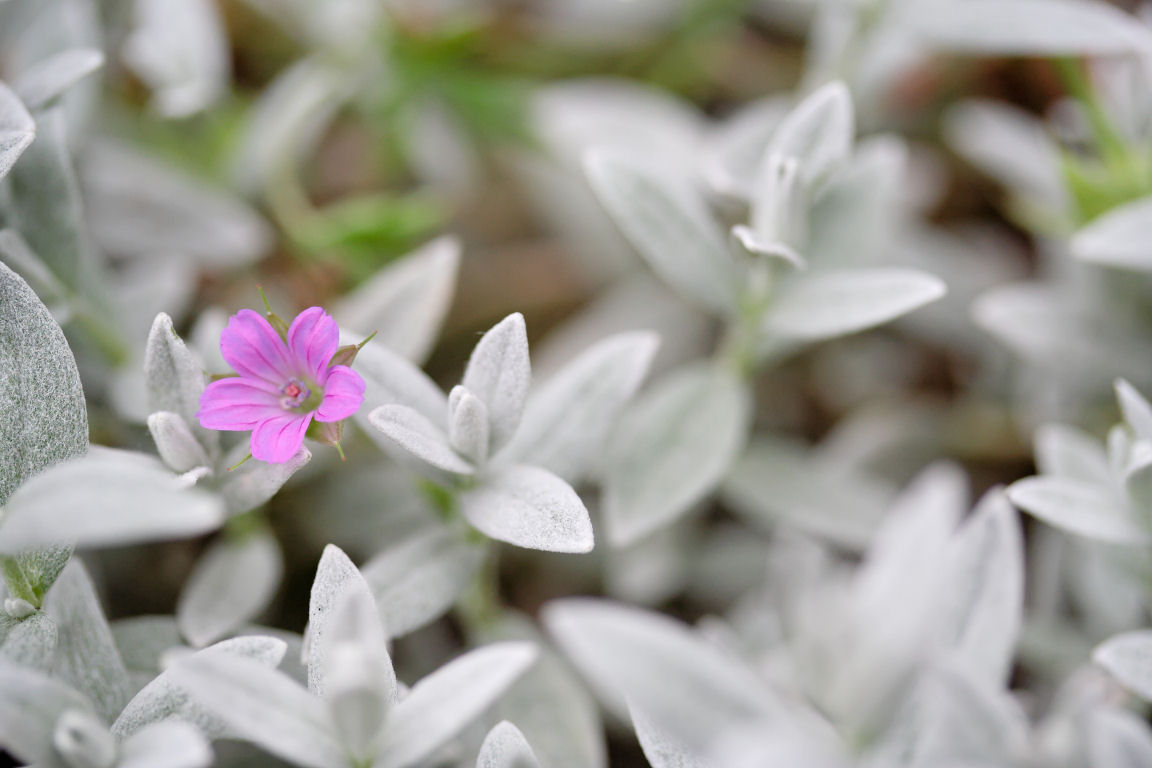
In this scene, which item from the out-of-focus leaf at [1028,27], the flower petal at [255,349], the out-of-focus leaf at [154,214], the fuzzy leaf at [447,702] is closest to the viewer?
the fuzzy leaf at [447,702]

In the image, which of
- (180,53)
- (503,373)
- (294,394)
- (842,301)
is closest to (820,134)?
(842,301)

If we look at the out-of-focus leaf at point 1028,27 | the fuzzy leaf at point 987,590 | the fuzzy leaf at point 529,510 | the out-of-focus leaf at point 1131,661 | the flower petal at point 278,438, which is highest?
the out-of-focus leaf at point 1028,27

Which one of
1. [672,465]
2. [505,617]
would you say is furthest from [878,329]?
[505,617]

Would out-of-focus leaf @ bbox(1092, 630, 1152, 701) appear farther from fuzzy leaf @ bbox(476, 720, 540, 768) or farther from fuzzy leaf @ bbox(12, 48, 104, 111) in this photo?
fuzzy leaf @ bbox(12, 48, 104, 111)

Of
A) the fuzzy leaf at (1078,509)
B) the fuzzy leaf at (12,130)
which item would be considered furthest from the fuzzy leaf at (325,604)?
the fuzzy leaf at (1078,509)

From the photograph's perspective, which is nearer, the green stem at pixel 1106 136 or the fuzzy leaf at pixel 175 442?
the fuzzy leaf at pixel 175 442

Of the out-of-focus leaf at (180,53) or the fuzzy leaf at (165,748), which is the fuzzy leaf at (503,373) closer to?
the fuzzy leaf at (165,748)
